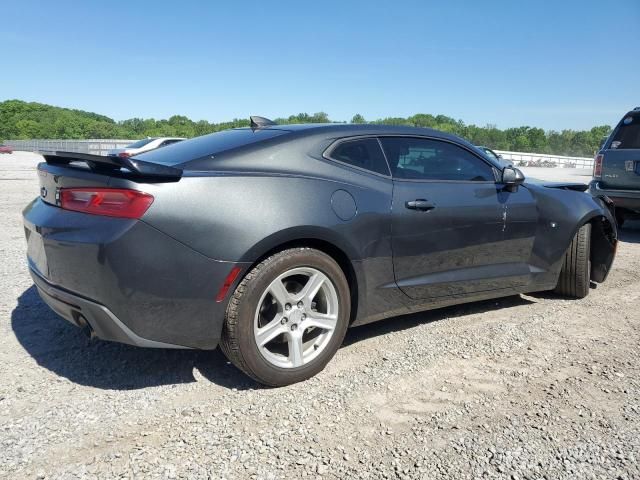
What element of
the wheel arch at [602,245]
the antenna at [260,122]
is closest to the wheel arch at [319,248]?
the antenna at [260,122]

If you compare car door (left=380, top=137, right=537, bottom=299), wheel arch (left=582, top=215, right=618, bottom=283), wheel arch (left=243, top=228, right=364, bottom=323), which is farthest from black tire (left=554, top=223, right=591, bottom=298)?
wheel arch (left=243, top=228, right=364, bottom=323)

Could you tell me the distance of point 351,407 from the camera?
263 cm

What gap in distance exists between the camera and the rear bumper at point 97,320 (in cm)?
244

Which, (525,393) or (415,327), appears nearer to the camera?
(525,393)

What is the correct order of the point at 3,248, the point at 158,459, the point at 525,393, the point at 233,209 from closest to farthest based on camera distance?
the point at 158,459 → the point at 233,209 → the point at 525,393 → the point at 3,248

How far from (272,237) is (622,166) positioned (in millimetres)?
6468

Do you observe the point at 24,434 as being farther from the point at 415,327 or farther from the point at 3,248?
the point at 3,248

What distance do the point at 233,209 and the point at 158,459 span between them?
3.89ft

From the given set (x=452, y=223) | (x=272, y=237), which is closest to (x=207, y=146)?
(x=272, y=237)

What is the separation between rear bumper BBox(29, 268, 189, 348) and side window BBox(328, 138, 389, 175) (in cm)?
146

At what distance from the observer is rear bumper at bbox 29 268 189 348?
244 centimetres

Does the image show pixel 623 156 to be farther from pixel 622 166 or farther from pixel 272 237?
pixel 272 237

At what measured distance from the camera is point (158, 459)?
7.11 feet

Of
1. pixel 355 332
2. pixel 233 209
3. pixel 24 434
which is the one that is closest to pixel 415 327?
pixel 355 332
